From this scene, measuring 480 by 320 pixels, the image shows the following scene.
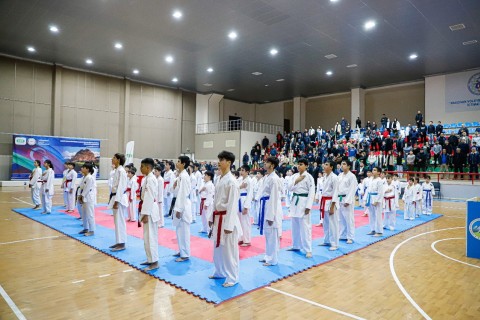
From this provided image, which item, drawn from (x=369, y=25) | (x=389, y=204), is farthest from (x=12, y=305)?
(x=369, y=25)

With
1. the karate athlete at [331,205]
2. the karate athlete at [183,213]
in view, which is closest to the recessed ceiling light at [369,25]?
Answer: the karate athlete at [331,205]

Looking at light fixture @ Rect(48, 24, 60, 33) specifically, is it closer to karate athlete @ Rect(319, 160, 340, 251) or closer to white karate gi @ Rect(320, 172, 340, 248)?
karate athlete @ Rect(319, 160, 340, 251)

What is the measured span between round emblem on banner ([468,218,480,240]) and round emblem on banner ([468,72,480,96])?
16.2m

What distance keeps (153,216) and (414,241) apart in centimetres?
587

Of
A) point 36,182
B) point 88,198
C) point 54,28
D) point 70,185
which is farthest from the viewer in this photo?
point 54,28

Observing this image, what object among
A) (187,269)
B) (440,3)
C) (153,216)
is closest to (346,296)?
(187,269)

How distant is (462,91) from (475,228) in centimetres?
1634

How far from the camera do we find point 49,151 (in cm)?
1825

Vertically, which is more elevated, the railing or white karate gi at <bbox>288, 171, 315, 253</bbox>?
the railing

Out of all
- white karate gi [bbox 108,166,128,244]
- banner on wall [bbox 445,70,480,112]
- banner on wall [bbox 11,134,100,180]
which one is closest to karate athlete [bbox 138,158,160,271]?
white karate gi [bbox 108,166,128,244]

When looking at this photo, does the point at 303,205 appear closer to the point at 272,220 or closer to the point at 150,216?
the point at 272,220

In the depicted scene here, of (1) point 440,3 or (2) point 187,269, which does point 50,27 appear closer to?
(2) point 187,269

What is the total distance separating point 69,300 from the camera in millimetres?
3760

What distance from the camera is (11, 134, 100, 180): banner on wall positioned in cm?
1753
